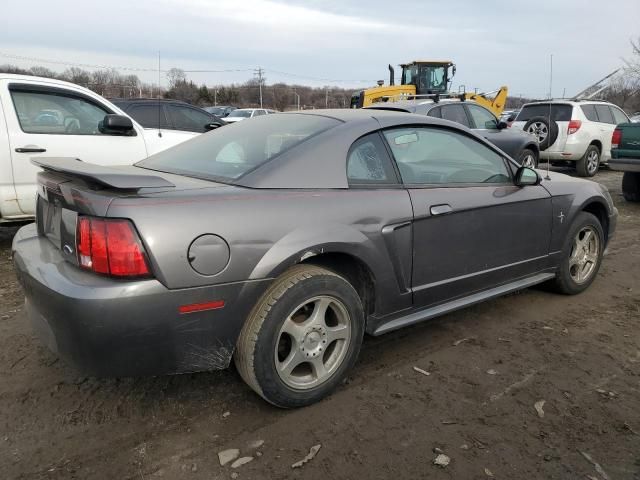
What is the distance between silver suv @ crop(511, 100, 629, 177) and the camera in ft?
36.6

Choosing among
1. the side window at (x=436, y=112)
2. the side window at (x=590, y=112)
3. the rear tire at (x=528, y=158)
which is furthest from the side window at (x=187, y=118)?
the side window at (x=590, y=112)

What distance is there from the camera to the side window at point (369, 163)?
2.81 m

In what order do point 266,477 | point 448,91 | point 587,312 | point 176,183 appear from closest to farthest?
point 266,477, point 176,183, point 587,312, point 448,91

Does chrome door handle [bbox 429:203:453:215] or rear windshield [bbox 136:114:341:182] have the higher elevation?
rear windshield [bbox 136:114:341:182]

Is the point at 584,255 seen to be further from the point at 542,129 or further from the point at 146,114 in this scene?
the point at 542,129

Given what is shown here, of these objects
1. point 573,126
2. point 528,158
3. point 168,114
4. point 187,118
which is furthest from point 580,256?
point 573,126

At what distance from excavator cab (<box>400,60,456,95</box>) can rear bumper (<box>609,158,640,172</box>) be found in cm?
884

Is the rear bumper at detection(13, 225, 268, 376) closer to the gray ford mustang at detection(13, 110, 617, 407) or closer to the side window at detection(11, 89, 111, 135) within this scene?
the gray ford mustang at detection(13, 110, 617, 407)

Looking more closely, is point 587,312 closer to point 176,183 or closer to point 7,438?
point 176,183

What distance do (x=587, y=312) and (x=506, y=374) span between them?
1.38 meters

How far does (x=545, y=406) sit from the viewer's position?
2.63m

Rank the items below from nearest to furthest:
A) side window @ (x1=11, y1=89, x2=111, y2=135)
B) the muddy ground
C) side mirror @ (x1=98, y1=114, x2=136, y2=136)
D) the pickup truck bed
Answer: the muddy ground
side window @ (x1=11, y1=89, x2=111, y2=135)
side mirror @ (x1=98, y1=114, x2=136, y2=136)
the pickup truck bed

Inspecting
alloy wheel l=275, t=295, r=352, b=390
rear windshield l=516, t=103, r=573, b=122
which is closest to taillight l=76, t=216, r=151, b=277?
alloy wheel l=275, t=295, r=352, b=390

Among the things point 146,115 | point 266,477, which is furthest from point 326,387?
point 146,115
